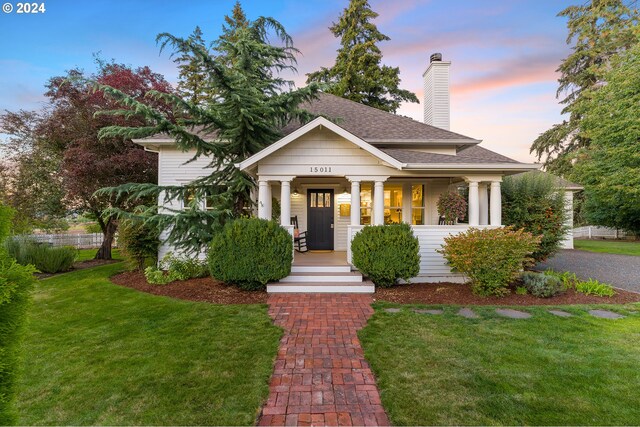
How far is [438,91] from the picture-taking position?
11.1 metres

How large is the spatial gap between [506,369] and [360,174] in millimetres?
5361

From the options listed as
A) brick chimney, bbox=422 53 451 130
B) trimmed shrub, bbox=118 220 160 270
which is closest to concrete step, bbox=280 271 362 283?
trimmed shrub, bbox=118 220 160 270

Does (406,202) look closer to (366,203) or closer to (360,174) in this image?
(366,203)

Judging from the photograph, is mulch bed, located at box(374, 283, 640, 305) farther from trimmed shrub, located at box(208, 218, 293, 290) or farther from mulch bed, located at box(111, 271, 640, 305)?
trimmed shrub, located at box(208, 218, 293, 290)

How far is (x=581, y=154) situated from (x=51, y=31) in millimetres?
30743

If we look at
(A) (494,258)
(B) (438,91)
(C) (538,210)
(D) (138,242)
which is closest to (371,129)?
(B) (438,91)

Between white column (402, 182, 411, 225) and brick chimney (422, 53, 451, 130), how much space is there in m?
3.26

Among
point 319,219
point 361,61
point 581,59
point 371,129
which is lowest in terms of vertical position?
point 319,219

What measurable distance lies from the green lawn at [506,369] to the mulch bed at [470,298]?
94cm

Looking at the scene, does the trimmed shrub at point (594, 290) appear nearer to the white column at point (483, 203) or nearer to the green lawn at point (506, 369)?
the green lawn at point (506, 369)

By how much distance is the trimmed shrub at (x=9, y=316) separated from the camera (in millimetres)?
1828

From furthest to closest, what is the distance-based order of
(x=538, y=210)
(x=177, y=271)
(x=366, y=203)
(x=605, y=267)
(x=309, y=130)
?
(x=605, y=267)
(x=366, y=203)
(x=538, y=210)
(x=177, y=271)
(x=309, y=130)

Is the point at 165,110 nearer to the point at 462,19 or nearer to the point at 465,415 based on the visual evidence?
the point at 462,19

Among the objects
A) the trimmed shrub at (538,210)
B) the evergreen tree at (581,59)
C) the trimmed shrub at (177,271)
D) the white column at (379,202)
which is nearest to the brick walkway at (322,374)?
the white column at (379,202)
